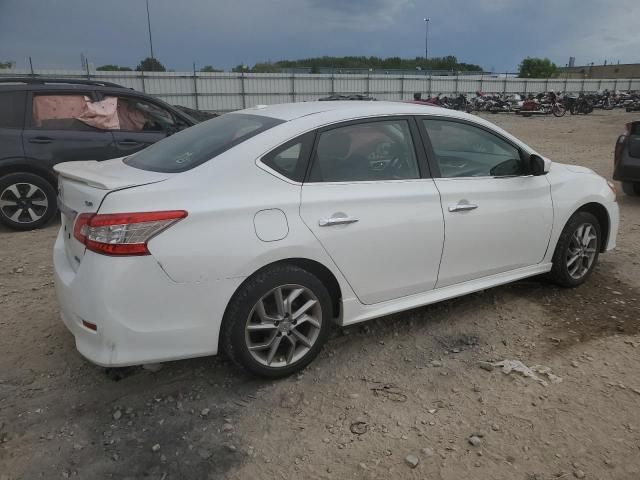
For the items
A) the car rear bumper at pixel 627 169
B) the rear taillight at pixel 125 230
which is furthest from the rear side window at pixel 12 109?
the car rear bumper at pixel 627 169

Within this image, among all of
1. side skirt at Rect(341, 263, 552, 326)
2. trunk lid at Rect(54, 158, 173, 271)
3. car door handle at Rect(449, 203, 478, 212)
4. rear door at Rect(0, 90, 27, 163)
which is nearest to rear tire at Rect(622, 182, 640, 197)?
side skirt at Rect(341, 263, 552, 326)

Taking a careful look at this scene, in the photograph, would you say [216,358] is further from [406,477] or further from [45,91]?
[45,91]

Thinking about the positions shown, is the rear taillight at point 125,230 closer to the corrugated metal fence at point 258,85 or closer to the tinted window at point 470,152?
the tinted window at point 470,152

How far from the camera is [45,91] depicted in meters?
6.65

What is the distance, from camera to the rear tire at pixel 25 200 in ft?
A: 21.0

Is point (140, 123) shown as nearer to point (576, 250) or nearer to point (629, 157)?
point (576, 250)

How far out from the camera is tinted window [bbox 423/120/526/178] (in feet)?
12.0

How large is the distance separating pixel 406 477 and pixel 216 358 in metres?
1.51

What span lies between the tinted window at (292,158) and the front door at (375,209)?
0.20ft

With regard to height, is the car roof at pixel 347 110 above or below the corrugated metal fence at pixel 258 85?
below

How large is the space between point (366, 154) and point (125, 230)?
1.55m

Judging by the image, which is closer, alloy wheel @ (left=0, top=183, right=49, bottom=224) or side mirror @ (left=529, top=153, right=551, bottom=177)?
side mirror @ (left=529, top=153, right=551, bottom=177)

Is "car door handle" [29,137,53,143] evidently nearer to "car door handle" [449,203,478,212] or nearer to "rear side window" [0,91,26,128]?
"rear side window" [0,91,26,128]

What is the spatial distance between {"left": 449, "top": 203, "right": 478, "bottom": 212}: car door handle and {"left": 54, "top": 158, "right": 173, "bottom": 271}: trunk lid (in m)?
1.82
